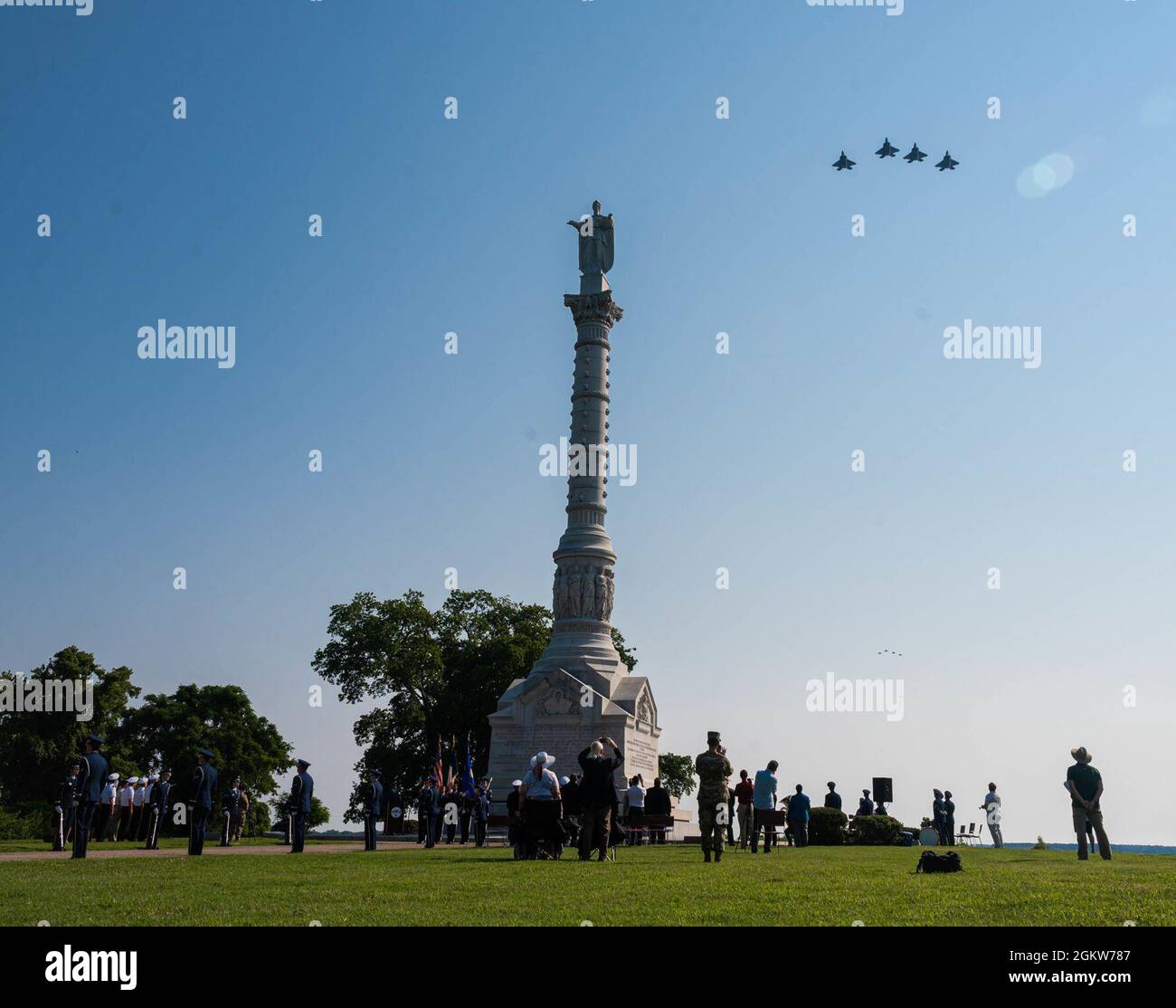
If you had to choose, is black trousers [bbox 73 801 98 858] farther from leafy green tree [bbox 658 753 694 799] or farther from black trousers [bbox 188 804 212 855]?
leafy green tree [bbox 658 753 694 799]

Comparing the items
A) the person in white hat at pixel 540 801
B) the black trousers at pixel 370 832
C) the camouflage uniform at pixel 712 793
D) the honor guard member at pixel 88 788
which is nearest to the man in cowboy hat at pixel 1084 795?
the camouflage uniform at pixel 712 793

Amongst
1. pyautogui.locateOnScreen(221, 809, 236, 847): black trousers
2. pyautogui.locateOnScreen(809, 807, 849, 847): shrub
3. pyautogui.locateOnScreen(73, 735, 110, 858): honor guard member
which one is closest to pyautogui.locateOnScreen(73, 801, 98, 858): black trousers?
pyautogui.locateOnScreen(73, 735, 110, 858): honor guard member

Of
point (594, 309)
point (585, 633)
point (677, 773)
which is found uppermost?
point (594, 309)

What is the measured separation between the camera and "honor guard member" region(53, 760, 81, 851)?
2405 cm

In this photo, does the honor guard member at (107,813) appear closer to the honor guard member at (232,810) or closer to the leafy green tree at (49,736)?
the honor guard member at (232,810)

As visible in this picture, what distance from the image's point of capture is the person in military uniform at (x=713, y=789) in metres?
20.2

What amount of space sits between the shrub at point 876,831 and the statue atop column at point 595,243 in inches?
1176

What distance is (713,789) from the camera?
20.4 meters

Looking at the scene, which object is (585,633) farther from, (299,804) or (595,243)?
(299,804)

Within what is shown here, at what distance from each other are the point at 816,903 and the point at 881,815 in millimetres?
27103

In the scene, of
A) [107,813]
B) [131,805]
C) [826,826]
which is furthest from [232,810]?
[826,826]

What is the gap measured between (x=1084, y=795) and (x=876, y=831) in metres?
15.1
